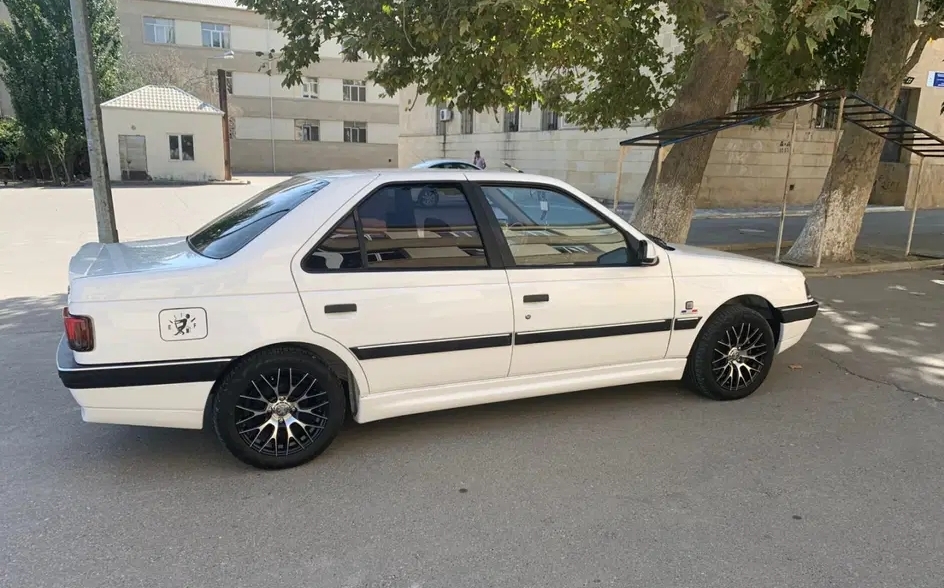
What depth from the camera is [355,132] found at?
1887 inches

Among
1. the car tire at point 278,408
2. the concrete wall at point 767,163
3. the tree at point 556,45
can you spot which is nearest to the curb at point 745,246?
the tree at point 556,45

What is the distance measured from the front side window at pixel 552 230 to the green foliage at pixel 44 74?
1132 inches

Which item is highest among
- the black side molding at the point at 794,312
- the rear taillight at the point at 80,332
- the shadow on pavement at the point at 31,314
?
the rear taillight at the point at 80,332

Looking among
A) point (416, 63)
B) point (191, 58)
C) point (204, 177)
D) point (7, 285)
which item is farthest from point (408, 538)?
point (191, 58)

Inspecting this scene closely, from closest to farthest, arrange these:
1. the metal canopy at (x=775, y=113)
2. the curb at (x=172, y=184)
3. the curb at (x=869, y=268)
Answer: the metal canopy at (x=775, y=113) → the curb at (x=869, y=268) → the curb at (x=172, y=184)

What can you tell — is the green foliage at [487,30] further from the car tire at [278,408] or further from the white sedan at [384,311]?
the car tire at [278,408]

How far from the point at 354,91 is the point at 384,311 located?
151 feet

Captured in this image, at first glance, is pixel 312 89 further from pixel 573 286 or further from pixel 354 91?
pixel 573 286

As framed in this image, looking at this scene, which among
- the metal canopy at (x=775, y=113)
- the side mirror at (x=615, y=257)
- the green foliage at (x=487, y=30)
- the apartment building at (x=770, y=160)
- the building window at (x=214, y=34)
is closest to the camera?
the side mirror at (x=615, y=257)

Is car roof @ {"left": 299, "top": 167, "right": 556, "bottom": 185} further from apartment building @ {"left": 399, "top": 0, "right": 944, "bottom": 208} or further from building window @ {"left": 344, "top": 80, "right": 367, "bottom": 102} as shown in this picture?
building window @ {"left": 344, "top": 80, "right": 367, "bottom": 102}

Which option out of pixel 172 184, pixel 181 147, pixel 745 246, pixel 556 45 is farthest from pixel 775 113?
pixel 181 147

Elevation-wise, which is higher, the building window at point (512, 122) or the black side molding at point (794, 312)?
the building window at point (512, 122)

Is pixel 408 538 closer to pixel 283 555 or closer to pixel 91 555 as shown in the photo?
pixel 283 555

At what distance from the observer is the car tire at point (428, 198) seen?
→ 3.97 meters
